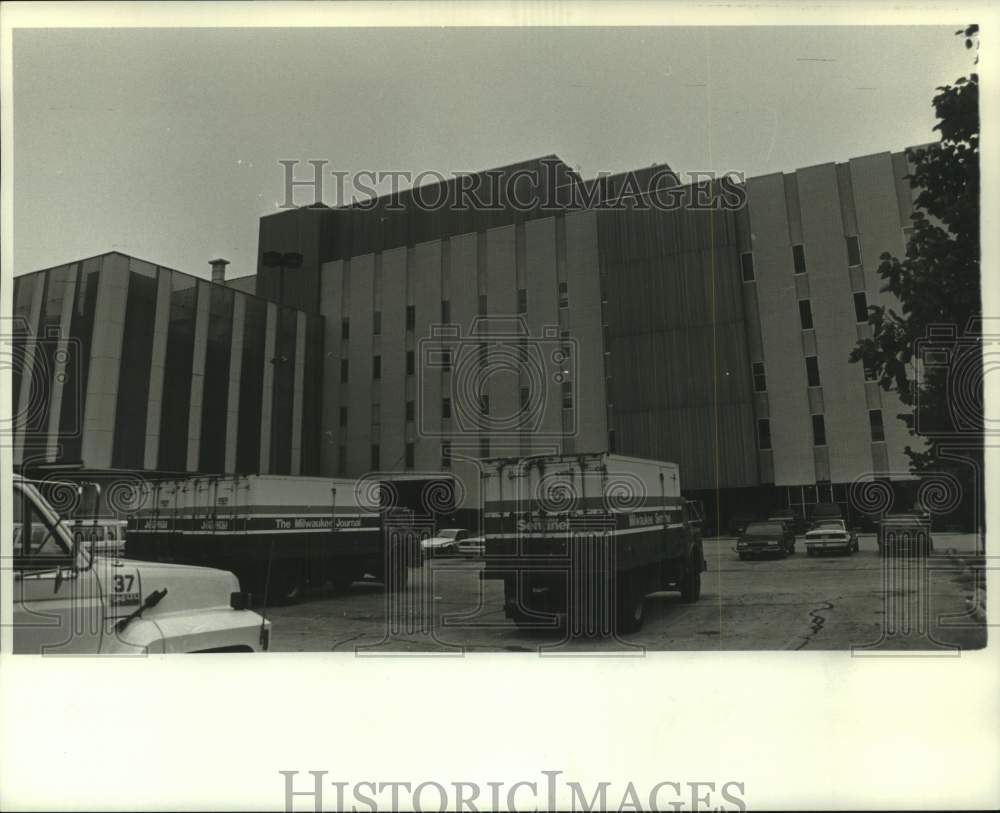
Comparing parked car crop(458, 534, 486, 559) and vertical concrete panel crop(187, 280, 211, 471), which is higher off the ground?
vertical concrete panel crop(187, 280, 211, 471)

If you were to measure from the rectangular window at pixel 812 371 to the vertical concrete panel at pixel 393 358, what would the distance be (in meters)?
2.63

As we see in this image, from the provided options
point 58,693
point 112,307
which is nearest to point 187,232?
point 112,307

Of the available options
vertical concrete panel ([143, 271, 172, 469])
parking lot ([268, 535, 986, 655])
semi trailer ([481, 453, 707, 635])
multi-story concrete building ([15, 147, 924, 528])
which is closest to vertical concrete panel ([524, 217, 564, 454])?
multi-story concrete building ([15, 147, 924, 528])

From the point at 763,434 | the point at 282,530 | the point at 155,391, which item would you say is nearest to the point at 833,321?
the point at 763,434

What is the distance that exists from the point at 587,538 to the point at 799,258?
233 cm

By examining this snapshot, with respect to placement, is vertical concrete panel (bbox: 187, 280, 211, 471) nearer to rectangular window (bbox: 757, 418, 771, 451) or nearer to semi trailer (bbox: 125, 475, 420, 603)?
semi trailer (bbox: 125, 475, 420, 603)

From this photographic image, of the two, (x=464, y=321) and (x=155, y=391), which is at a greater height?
(x=464, y=321)

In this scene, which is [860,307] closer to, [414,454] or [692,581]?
[692,581]

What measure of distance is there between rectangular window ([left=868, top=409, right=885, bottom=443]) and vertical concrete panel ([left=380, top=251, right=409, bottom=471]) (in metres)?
3.00

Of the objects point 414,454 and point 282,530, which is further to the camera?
point 282,530

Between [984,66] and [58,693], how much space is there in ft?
22.0

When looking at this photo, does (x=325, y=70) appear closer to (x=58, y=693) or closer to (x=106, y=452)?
(x=106, y=452)

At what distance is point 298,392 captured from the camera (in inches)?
218

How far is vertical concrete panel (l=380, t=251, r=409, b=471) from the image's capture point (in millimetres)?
5438
